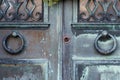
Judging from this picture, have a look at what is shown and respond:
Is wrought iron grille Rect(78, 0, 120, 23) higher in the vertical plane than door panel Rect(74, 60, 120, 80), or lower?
higher

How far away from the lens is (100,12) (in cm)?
228

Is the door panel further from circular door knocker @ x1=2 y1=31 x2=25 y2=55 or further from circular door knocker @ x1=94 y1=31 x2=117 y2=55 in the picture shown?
circular door knocker @ x1=2 y1=31 x2=25 y2=55

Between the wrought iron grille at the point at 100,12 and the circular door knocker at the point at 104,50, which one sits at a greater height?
the wrought iron grille at the point at 100,12

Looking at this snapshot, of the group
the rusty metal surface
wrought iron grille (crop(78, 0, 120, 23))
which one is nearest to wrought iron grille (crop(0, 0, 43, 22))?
the rusty metal surface

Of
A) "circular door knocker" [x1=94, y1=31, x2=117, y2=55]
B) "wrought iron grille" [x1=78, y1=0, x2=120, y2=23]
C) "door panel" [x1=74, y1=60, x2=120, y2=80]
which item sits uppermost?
"wrought iron grille" [x1=78, y1=0, x2=120, y2=23]

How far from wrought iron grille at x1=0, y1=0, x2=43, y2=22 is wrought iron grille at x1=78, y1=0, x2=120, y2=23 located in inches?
7.3

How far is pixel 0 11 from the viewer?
7.59ft

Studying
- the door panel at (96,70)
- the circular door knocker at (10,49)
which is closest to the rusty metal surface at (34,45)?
the circular door knocker at (10,49)

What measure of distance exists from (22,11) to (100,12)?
0.35 m

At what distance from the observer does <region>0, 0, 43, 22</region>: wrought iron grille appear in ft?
7.55

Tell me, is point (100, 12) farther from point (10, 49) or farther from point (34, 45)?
point (10, 49)

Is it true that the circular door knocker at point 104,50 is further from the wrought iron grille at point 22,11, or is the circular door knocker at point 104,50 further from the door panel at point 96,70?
the wrought iron grille at point 22,11

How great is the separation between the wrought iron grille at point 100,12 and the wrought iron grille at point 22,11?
19 centimetres

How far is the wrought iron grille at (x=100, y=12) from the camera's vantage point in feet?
7.49
